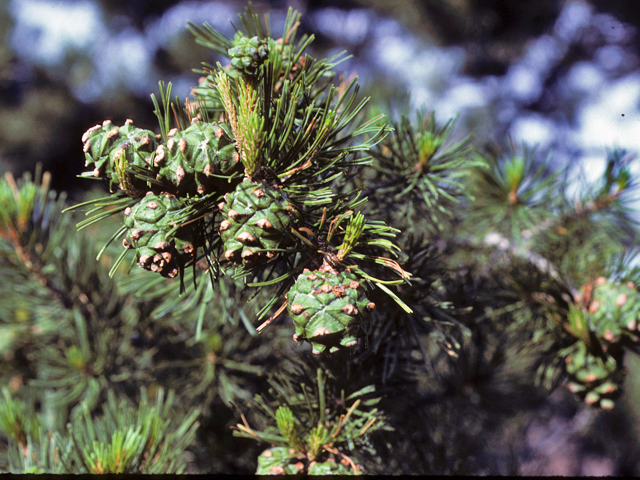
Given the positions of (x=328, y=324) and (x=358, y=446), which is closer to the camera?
(x=328, y=324)

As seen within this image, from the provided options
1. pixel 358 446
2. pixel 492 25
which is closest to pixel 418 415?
pixel 358 446

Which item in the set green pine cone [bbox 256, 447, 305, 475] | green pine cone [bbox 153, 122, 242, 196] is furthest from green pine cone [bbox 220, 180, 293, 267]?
green pine cone [bbox 256, 447, 305, 475]

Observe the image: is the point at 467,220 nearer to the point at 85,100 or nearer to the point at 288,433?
the point at 288,433

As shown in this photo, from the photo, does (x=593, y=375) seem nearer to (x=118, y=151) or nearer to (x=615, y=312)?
(x=615, y=312)

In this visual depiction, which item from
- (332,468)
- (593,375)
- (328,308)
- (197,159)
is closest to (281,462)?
(332,468)

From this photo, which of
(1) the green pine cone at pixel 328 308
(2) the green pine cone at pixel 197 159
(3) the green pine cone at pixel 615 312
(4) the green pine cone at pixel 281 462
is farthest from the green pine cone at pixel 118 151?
(3) the green pine cone at pixel 615 312

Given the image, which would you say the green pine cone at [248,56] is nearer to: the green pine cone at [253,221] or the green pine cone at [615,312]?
the green pine cone at [253,221]
